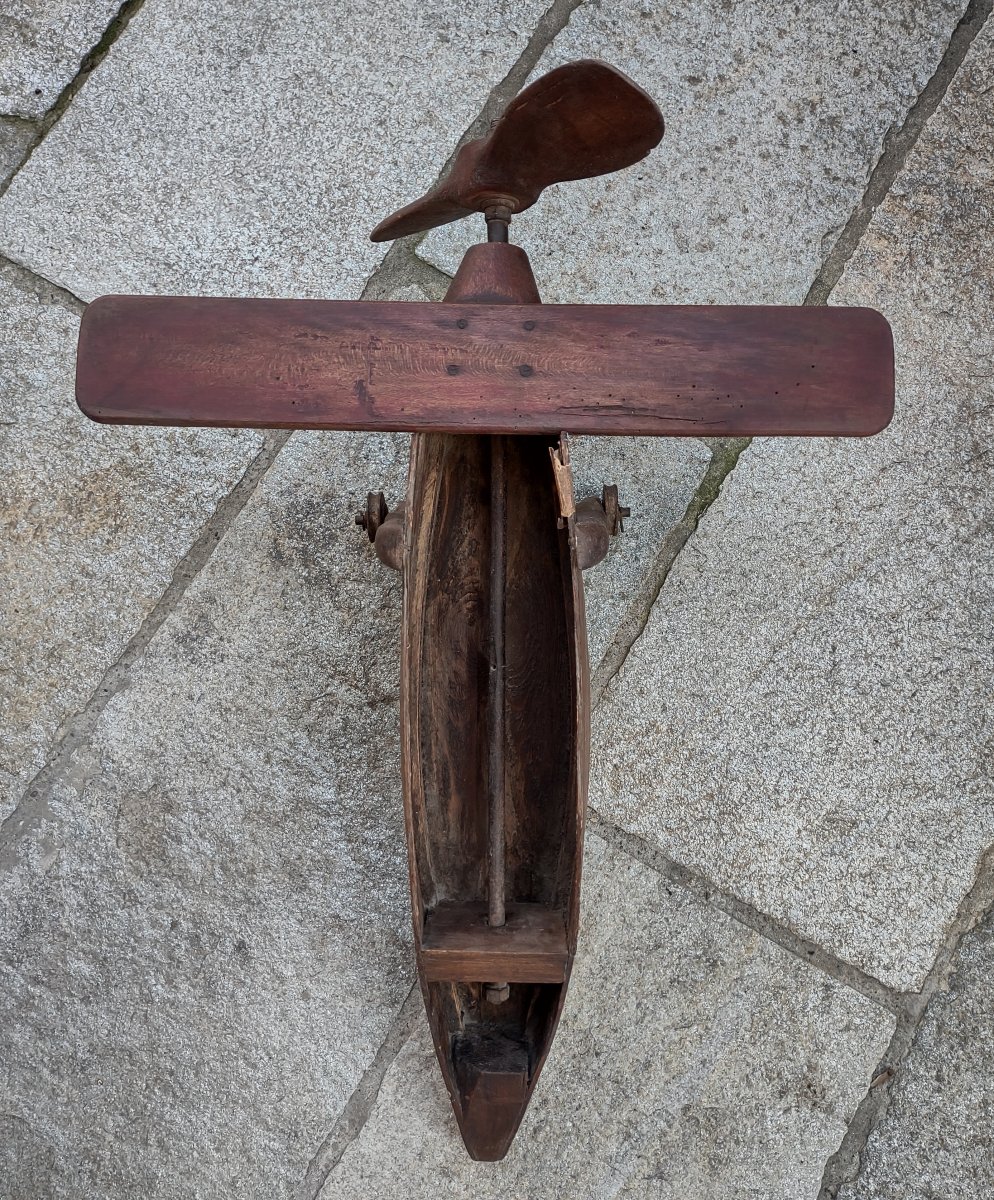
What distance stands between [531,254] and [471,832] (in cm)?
79

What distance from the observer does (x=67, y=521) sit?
1.36 meters

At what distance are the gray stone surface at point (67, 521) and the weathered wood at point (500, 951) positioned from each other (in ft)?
2.00

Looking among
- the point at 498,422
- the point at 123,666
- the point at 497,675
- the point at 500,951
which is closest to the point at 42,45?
the point at 123,666

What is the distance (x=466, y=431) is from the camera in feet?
3.02

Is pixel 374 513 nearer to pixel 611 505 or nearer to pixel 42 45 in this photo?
pixel 611 505

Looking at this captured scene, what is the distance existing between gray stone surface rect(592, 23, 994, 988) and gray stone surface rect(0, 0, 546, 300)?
0.64 m

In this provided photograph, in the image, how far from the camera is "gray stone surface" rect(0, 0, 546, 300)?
4.55 feet

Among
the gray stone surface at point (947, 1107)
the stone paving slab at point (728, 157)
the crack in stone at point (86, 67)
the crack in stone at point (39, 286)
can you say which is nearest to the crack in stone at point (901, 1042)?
the gray stone surface at point (947, 1107)

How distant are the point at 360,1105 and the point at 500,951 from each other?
416 mm

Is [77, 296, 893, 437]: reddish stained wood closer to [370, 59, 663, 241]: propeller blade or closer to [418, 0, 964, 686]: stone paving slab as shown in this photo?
[370, 59, 663, 241]: propeller blade

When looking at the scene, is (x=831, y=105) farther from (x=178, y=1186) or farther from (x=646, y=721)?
(x=178, y=1186)

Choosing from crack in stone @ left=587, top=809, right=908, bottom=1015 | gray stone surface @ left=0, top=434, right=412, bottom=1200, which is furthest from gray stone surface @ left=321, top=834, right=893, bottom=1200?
gray stone surface @ left=0, top=434, right=412, bottom=1200

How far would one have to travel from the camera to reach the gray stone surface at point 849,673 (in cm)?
132

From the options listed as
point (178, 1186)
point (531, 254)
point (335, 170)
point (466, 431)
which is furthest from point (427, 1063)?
point (335, 170)
